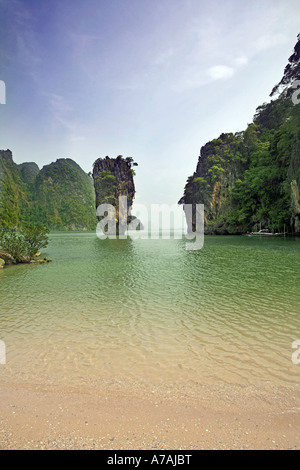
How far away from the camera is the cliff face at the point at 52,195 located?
101250 millimetres

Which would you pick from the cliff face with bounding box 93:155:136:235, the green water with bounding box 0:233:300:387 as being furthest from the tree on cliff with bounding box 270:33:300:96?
the cliff face with bounding box 93:155:136:235

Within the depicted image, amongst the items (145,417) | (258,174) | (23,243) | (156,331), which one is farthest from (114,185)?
(145,417)

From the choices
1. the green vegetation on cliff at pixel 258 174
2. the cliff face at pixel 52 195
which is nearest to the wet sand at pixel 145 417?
the green vegetation on cliff at pixel 258 174

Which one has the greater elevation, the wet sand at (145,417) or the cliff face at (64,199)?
the cliff face at (64,199)

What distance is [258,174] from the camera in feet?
126

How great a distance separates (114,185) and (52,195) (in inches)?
2548

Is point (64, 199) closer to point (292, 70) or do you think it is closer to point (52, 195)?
point (52, 195)

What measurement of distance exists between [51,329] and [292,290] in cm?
730

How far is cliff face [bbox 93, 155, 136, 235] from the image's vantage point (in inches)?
2645

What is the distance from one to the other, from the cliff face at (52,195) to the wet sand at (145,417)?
330 ft

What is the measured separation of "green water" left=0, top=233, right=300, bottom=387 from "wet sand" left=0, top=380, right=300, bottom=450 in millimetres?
283

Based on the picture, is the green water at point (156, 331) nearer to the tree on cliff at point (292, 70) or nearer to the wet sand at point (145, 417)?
the wet sand at point (145, 417)

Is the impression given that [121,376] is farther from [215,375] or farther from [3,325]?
[3,325]
